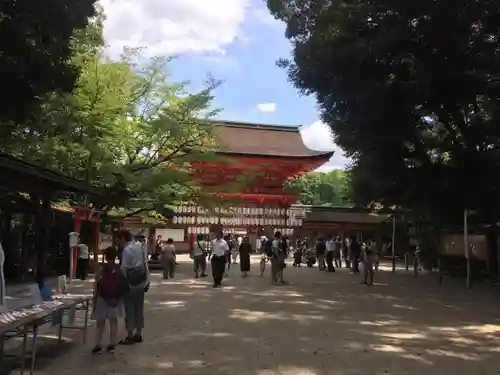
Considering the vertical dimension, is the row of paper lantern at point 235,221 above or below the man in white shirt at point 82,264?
above

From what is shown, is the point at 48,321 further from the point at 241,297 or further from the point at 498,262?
the point at 498,262

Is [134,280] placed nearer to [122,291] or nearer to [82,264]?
[122,291]

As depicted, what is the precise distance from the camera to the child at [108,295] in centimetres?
741

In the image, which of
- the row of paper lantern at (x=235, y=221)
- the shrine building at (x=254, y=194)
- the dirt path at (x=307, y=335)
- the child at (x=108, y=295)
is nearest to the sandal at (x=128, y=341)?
the dirt path at (x=307, y=335)

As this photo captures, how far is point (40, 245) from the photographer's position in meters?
15.4

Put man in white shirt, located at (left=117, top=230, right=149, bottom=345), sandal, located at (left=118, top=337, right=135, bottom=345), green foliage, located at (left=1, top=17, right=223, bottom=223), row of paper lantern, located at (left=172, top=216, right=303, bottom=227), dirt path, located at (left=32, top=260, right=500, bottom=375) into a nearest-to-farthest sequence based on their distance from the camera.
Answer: dirt path, located at (left=32, top=260, right=500, bottom=375) → man in white shirt, located at (left=117, top=230, right=149, bottom=345) → sandal, located at (left=118, top=337, right=135, bottom=345) → green foliage, located at (left=1, top=17, right=223, bottom=223) → row of paper lantern, located at (left=172, top=216, right=303, bottom=227)

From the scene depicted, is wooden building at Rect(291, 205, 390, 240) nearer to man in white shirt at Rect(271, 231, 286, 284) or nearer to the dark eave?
man in white shirt at Rect(271, 231, 286, 284)

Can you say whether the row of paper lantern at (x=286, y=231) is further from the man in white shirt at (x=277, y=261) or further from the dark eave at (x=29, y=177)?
the dark eave at (x=29, y=177)

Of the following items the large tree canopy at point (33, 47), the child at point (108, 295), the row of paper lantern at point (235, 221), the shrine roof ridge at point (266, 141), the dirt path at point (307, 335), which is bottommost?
the dirt path at point (307, 335)

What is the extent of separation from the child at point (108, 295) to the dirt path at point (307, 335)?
14.1 inches

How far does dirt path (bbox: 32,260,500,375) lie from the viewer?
→ 273 inches

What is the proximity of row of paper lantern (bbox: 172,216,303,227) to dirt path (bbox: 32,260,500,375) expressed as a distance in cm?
1771

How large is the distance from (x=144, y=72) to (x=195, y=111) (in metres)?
2.32

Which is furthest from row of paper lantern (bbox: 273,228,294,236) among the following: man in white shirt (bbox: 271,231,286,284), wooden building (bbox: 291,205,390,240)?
man in white shirt (bbox: 271,231,286,284)
